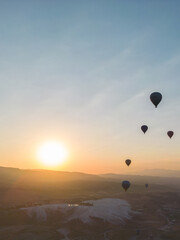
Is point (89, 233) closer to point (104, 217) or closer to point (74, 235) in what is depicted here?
point (74, 235)

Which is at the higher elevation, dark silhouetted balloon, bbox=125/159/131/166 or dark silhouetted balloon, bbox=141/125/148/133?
dark silhouetted balloon, bbox=141/125/148/133

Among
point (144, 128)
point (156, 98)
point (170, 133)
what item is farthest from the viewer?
point (170, 133)

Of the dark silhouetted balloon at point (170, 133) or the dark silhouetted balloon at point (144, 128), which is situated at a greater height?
the dark silhouetted balloon at point (144, 128)

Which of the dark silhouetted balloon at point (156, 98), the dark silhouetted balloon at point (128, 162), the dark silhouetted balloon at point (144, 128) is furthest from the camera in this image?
the dark silhouetted balloon at point (128, 162)

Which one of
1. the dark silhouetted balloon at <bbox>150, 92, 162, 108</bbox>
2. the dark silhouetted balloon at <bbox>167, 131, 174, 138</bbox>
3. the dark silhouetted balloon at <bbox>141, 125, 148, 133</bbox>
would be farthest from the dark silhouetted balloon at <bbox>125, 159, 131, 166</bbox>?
the dark silhouetted balloon at <bbox>150, 92, 162, 108</bbox>

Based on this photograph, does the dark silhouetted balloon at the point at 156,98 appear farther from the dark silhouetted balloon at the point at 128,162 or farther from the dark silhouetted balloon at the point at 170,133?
the dark silhouetted balloon at the point at 128,162

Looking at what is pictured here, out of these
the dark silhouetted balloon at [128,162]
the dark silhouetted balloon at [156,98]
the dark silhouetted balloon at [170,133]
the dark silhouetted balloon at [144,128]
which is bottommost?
the dark silhouetted balloon at [128,162]

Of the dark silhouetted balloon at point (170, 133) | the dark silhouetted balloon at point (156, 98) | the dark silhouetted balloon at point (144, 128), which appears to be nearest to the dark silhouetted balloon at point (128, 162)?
the dark silhouetted balloon at point (144, 128)

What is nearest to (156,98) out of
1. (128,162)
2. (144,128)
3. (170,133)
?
(144,128)

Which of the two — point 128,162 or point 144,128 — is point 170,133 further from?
point 128,162

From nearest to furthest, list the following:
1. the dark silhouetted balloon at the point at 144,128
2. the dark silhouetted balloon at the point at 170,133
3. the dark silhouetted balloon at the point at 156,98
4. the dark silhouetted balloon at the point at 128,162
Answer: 1. the dark silhouetted balloon at the point at 156,98
2. the dark silhouetted balloon at the point at 144,128
3. the dark silhouetted balloon at the point at 170,133
4. the dark silhouetted balloon at the point at 128,162

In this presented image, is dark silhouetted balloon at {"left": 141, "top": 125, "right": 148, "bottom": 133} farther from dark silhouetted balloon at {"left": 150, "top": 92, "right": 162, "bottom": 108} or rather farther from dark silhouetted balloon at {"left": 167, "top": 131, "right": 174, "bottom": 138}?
dark silhouetted balloon at {"left": 150, "top": 92, "right": 162, "bottom": 108}

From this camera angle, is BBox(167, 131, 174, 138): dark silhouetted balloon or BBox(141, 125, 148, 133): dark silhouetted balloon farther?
BBox(167, 131, 174, 138): dark silhouetted balloon

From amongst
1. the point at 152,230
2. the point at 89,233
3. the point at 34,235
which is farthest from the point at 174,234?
the point at 34,235
